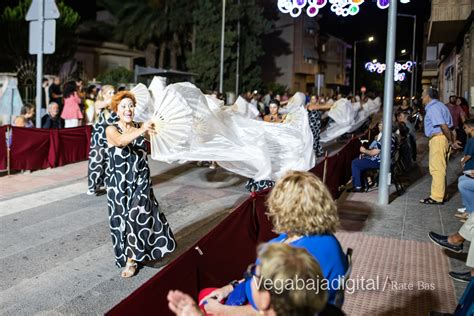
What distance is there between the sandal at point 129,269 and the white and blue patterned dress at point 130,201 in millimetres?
102

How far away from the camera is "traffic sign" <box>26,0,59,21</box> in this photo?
10523 mm

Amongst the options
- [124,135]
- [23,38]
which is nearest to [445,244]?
[124,135]

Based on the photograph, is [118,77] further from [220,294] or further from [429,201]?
[220,294]

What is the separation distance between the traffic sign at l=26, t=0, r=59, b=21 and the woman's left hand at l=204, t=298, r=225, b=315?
30.0 ft

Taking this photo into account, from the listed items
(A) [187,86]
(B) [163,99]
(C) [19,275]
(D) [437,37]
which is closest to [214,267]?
(B) [163,99]

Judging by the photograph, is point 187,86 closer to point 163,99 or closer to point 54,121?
point 163,99

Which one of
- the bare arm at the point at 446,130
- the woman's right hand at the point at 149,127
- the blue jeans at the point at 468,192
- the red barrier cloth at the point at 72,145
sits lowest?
the blue jeans at the point at 468,192

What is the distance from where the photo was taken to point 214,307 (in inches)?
113

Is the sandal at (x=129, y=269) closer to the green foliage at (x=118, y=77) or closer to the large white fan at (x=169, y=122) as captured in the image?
the large white fan at (x=169, y=122)

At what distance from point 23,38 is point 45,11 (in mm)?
16955

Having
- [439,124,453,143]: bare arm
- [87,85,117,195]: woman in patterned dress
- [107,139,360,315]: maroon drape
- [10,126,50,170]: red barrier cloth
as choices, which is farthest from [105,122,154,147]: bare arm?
[10,126,50,170]: red barrier cloth

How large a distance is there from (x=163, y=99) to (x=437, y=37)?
60.0 ft

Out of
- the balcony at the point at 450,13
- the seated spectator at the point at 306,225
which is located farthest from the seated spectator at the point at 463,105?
the seated spectator at the point at 306,225

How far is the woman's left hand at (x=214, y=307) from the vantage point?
2.83 m
